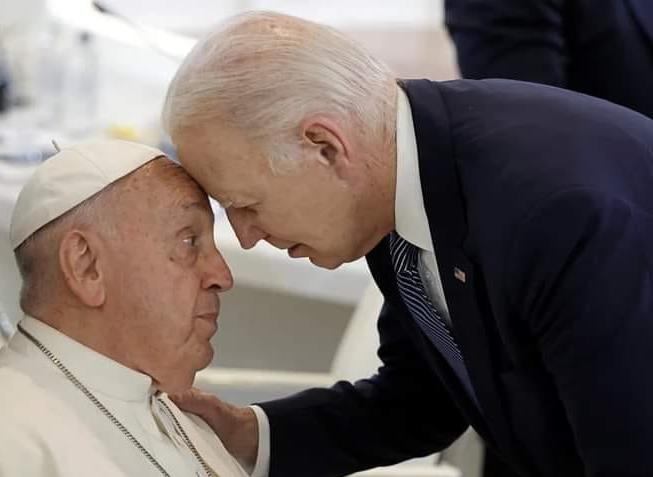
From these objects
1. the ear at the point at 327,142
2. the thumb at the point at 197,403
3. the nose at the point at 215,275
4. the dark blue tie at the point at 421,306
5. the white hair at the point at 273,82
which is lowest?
the thumb at the point at 197,403

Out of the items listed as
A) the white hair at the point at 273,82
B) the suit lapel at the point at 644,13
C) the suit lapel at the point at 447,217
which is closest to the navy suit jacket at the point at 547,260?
the suit lapel at the point at 447,217

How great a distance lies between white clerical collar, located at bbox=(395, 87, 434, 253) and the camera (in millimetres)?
1306

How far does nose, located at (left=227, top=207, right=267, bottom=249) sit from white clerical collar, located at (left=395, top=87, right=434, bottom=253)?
0.18 m

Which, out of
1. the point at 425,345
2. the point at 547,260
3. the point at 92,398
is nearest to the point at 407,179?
the point at 547,260

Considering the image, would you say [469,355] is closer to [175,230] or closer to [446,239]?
[446,239]

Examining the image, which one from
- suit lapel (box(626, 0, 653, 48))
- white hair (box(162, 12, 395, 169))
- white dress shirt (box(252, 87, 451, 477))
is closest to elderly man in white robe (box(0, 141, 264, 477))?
white hair (box(162, 12, 395, 169))

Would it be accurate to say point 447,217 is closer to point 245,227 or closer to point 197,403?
point 245,227

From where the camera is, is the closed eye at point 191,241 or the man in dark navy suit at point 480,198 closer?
the man in dark navy suit at point 480,198

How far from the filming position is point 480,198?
1.26 m

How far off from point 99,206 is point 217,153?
15 cm

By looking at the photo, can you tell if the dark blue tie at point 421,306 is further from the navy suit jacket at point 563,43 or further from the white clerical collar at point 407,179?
the navy suit jacket at point 563,43

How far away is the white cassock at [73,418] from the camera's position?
1.21 meters

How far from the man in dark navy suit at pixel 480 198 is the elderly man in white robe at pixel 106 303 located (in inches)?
2.7

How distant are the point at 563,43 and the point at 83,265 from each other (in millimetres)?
1138
